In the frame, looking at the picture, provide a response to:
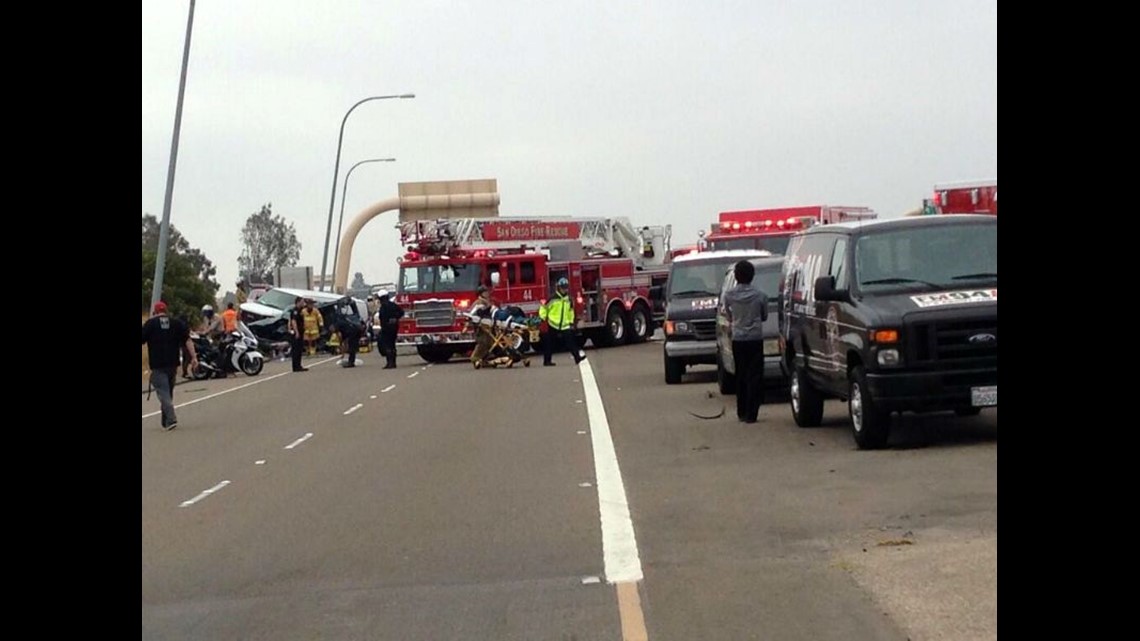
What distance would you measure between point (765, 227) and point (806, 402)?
61.3ft

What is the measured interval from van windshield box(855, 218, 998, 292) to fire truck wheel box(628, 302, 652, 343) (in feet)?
93.1

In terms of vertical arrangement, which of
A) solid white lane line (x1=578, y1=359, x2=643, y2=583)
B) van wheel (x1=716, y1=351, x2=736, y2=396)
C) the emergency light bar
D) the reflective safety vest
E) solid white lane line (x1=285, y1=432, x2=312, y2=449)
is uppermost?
the emergency light bar

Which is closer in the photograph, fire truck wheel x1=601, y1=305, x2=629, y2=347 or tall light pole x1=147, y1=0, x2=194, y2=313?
tall light pole x1=147, y1=0, x2=194, y2=313

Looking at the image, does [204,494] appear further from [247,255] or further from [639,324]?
[247,255]

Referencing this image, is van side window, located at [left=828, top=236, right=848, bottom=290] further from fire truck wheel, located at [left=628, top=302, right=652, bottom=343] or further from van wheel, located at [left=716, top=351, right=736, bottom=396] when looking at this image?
fire truck wheel, located at [left=628, top=302, right=652, bottom=343]

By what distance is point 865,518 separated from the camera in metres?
11.3

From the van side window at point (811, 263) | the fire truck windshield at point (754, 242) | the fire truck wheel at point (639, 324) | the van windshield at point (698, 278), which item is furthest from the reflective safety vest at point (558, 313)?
the van side window at point (811, 263)

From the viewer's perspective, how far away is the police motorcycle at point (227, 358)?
3806 centimetres

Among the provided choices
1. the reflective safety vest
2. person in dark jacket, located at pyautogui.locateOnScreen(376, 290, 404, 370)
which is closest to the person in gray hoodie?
the reflective safety vest

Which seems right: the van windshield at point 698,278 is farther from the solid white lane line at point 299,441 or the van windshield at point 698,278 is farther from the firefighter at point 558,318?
the solid white lane line at point 299,441

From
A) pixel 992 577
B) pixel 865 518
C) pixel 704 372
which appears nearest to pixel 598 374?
pixel 704 372

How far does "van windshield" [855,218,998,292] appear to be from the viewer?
15062 mm
